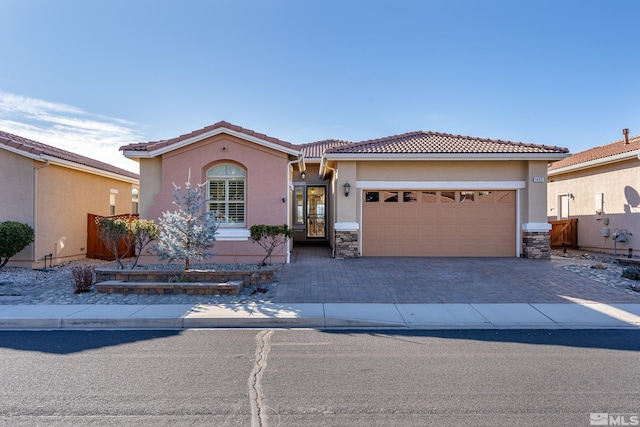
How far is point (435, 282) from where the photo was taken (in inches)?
433

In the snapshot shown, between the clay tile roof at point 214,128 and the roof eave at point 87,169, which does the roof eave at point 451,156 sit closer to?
the clay tile roof at point 214,128

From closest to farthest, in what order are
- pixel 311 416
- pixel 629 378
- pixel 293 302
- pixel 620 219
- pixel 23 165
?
pixel 311 416, pixel 629 378, pixel 293 302, pixel 23 165, pixel 620 219

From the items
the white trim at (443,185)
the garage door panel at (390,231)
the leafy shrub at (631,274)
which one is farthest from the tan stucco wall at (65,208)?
the leafy shrub at (631,274)

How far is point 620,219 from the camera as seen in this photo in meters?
16.9

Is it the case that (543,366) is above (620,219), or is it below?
below

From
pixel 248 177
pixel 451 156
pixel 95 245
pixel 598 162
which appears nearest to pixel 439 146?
pixel 451 156

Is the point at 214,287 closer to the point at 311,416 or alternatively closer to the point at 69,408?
the point at 69,408

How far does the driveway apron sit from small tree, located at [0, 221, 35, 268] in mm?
7771

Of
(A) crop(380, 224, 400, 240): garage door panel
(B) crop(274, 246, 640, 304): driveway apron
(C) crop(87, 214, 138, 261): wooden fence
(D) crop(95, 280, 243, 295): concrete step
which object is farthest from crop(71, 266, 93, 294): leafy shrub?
(A) crop(380, 224, 400, 240): garage door panel

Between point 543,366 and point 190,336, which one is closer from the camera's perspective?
point 543,366

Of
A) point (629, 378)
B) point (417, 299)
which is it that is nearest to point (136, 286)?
point (417, 299)

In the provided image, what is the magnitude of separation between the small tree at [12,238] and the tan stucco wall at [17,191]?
21.9 inches

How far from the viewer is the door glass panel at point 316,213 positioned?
853 inches

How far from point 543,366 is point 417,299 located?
386 cm
